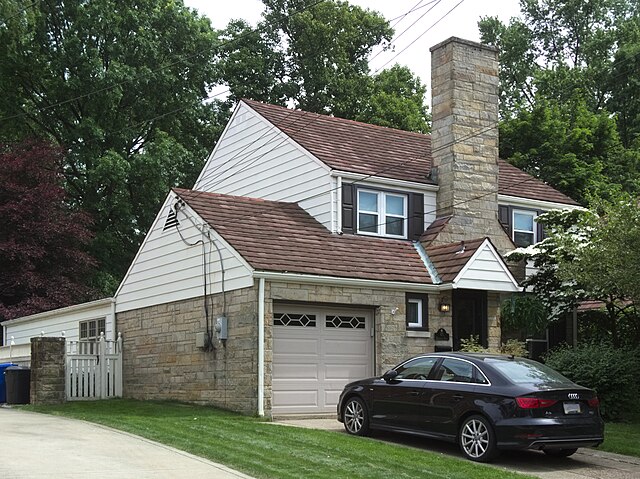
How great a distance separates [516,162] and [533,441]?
26.1 m

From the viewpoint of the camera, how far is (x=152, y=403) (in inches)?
771

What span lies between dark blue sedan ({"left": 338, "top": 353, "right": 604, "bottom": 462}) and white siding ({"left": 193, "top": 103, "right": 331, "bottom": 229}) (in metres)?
7.53

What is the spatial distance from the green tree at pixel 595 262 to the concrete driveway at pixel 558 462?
3.76 meters

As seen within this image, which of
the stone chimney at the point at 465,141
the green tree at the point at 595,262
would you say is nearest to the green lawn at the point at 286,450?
the green tree at the point at 595,262

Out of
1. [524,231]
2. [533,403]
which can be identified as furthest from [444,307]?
[533,403]

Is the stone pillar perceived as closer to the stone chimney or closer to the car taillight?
the stone chimney

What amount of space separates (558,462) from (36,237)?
23934mm

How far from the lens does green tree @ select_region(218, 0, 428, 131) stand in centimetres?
4247

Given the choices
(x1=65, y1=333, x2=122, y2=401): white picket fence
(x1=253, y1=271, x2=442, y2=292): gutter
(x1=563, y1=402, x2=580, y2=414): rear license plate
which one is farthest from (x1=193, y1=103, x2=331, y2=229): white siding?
(x1=563, y1=402, x2=580, y2=414): rear license plate

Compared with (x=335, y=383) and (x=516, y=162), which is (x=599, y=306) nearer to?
(x=335, y=383)

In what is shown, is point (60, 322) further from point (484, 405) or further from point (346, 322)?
point (484, 405)

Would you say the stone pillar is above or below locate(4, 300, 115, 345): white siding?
below

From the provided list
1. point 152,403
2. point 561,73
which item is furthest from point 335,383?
point 561,73

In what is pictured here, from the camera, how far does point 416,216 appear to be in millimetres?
22047
